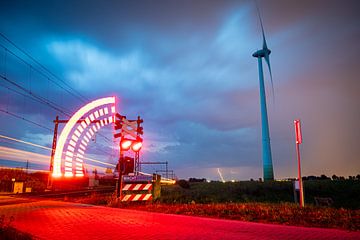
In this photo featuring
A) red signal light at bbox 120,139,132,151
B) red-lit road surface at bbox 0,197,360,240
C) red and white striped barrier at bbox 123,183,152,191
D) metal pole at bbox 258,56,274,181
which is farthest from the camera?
metal pole at bbox 258,56,274,181

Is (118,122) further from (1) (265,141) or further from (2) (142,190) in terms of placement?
(1) (265,141)

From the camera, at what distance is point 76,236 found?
22.0 feet

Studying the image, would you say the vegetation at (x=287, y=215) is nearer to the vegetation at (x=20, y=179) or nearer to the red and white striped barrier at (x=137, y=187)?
the red and white striped barrier at (x=137, y=187)

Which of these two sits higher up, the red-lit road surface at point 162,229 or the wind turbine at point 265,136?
the wind turbine at point 265,136

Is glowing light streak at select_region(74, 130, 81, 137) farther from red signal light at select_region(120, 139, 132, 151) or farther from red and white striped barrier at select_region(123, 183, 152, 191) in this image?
red and white striped barrier at select_region(123, 183, 152, 191)

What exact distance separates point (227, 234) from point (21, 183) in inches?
1248

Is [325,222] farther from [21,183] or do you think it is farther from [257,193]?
[21,183]

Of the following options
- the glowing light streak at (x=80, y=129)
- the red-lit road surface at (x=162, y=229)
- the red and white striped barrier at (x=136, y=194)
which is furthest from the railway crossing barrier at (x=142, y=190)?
the glowing light streak at (x=80, y=129)

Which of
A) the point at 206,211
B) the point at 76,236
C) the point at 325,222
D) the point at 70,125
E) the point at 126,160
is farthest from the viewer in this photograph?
the point at 70,125

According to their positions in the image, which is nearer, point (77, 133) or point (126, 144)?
point (126, 144)

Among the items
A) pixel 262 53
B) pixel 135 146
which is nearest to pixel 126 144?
pixel 135 146

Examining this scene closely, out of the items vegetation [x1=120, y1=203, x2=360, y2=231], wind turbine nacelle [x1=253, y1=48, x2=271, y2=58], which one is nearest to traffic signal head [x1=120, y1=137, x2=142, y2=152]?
vegetation [x1=120, y1=203, x2=360, y2=231]

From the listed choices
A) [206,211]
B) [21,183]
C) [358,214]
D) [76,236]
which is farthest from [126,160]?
[21,183]

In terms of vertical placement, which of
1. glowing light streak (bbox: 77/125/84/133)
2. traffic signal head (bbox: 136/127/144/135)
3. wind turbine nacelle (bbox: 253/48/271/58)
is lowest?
traffic signal head (bbox: 136/127/144/135)
